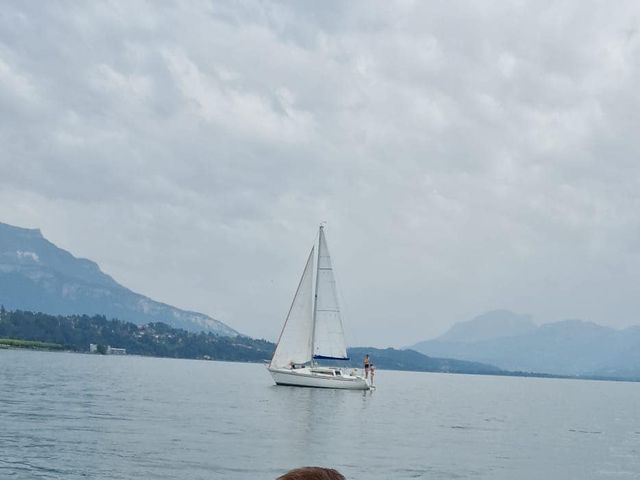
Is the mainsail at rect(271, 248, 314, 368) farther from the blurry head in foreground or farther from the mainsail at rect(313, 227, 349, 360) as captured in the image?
the blurry head in foreground

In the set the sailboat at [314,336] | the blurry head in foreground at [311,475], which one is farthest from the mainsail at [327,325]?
the blurry head in foreground at [311,475]

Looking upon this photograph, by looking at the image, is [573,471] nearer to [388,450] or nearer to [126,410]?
[388,450]

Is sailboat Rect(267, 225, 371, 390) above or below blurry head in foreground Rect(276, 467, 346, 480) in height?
above

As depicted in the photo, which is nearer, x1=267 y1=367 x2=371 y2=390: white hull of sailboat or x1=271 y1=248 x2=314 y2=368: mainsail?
x1=267 y1=367 x2=371 y2=390: white hull of sailboat

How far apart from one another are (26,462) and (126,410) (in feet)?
81.1

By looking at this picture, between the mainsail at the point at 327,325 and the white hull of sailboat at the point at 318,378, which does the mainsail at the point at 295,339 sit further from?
the white hull of sailboat at the point at 318,378

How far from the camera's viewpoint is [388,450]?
41062mm

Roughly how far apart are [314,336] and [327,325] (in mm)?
1984

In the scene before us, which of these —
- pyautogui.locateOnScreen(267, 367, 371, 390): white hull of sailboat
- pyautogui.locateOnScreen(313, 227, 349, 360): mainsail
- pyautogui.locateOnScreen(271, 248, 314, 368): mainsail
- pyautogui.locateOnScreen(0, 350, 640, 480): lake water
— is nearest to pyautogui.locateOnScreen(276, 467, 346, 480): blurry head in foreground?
pyautogui.locateOnScreen(0, 350, 640, 480): lake water

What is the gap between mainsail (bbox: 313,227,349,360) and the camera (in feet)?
314

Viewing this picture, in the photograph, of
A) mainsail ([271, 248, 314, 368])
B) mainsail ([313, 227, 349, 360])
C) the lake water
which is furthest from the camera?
mainsail ([313, 227, 349, 360])

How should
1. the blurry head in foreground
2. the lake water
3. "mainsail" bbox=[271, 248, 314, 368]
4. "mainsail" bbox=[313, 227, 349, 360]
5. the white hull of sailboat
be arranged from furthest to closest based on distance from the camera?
1. "mainsail" bbox=[313, 227, 349, 360]
2. "mainsail" bbox=[271, 248, 314, 368]
3. the white hull of sailboat
4. the lake water
5. the blurry head in foreground

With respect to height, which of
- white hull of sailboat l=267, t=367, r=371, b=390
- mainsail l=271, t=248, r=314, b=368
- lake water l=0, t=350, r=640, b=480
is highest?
mainsail l=271, t=248, r=314, b=368

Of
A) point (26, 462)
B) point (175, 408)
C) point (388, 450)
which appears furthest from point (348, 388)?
point (26, 462)
